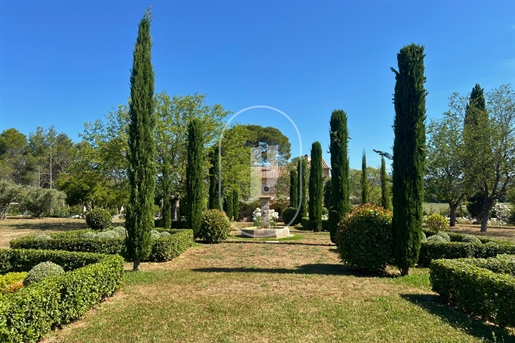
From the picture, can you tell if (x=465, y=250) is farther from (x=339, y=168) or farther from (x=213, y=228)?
(x=213, y=228)

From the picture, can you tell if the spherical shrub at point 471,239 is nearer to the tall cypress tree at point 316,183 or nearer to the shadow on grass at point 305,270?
the shadow on grass at point 305,270

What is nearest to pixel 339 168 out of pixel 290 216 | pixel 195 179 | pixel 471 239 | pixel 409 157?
pixel 471 239

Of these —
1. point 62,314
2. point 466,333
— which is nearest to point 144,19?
point 62,314

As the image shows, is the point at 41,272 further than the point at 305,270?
No

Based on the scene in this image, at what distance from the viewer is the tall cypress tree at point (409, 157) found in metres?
8.17

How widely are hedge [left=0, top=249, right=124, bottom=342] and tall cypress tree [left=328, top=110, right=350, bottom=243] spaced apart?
10093 mm

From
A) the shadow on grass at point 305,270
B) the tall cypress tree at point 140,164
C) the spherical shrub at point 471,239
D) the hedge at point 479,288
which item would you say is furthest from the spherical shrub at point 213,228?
the hedge at point 479,288

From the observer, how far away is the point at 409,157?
835 cm

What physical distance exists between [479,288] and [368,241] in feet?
10.9

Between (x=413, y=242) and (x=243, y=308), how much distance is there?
16.7 ft

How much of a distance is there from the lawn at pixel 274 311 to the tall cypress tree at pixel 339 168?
19.4ft

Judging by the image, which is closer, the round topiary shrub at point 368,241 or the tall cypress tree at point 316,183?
the round topiary shrub at point 368,241

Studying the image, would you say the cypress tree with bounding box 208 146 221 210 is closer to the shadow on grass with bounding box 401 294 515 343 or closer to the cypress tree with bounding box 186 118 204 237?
the cypress tree with bounding box 186 118 204 237

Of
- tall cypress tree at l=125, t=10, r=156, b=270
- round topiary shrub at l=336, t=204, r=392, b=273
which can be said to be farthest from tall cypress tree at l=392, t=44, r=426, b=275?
tall cypress tree at l=125, t=10, r=156, b=270
